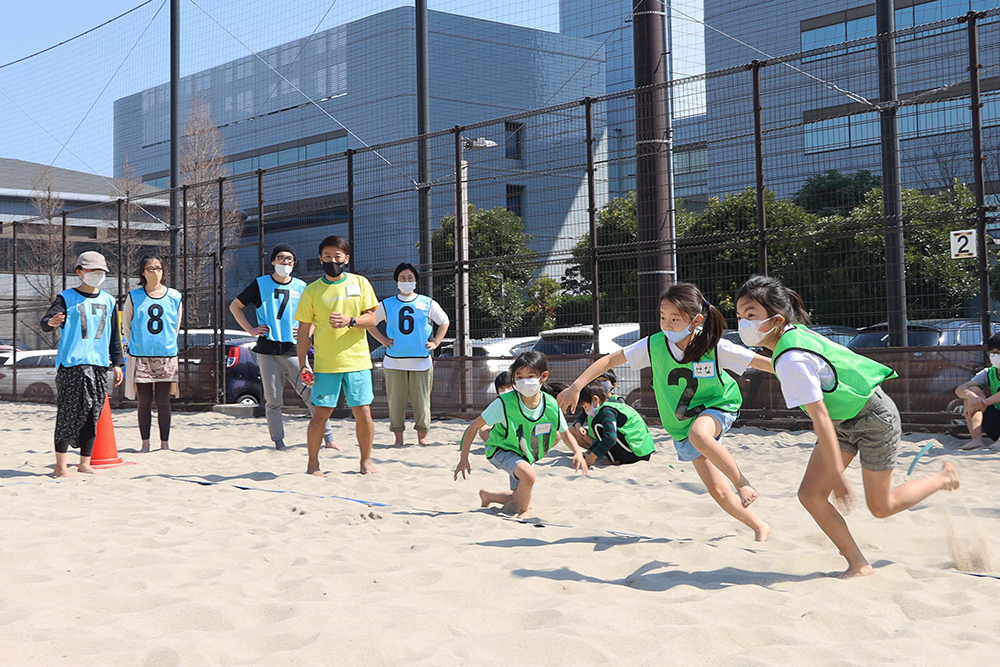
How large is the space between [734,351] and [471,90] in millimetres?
30379

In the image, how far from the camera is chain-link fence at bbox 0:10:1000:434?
26.3 feet

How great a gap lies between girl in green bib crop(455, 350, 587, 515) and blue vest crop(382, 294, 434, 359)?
10.9ft

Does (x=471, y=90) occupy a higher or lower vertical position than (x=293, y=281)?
higher

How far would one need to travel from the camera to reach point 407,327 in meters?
8.27

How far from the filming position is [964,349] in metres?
7.65

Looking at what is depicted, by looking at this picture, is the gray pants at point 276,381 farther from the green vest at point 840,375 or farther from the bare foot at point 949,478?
the bare foot at point 949,478

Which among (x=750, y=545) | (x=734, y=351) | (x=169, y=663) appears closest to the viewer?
(x=169, y=663)

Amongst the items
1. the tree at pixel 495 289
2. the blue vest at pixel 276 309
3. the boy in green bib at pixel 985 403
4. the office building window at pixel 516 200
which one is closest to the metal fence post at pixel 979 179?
the boy in green bib at pixel 985 403

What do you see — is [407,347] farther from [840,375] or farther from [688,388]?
[840,375]

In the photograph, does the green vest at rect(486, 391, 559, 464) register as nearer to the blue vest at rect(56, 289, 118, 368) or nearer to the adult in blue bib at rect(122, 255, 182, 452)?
the blue vest at rect(56, 289, 118, 368)

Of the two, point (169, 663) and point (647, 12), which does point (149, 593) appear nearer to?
point (169, 663)

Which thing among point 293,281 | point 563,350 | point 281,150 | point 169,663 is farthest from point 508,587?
point 281,150

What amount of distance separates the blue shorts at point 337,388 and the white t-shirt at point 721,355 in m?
2.59

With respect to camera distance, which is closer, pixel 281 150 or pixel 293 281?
pixel 293 281
